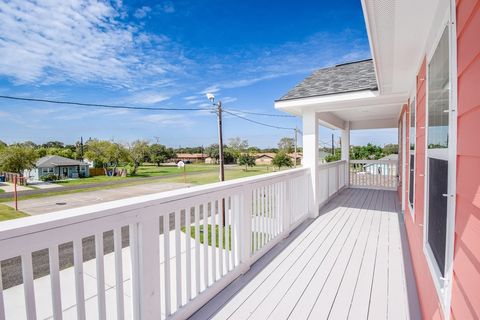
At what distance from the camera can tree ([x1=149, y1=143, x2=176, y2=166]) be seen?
94.2ft

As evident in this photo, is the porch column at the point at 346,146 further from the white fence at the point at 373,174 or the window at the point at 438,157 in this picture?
the window at the point at 438,157

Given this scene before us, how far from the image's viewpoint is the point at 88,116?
2008cm

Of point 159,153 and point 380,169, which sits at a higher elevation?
point 159,153

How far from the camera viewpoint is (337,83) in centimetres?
463

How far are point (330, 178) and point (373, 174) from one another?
2850 mm

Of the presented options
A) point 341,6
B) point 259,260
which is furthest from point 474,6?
point 341,6

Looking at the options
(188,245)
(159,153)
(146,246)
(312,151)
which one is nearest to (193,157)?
(159,153)

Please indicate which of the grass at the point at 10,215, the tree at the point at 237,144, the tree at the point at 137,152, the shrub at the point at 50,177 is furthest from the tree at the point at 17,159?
the tree at the point at 237,144

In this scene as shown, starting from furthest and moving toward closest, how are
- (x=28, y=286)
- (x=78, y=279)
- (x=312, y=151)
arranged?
(x=312, y=151) < (x=78, y=279) < (x=28, y=286)

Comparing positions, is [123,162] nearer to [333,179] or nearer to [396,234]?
[333,179]

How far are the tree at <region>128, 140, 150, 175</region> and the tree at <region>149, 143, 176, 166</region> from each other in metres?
0.67

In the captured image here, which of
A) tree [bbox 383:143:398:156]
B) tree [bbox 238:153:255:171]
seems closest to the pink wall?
tree [bbox 383:143:398:156]

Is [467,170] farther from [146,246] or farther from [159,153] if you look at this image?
[159,153]

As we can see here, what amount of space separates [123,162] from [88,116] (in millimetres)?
4812
